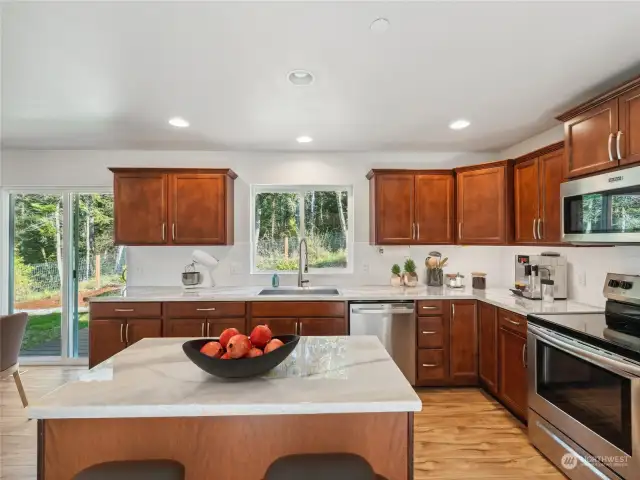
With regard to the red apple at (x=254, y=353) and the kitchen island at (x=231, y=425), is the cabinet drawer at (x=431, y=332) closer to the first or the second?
the kitchen island at (x=231, y=425)

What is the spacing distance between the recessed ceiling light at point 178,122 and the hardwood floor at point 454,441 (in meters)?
2.59

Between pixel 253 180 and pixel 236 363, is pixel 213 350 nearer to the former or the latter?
pixel 236 363

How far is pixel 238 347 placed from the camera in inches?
49.8

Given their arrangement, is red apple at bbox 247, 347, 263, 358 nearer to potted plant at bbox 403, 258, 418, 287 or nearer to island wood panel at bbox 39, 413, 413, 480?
island wood panel at bbox 39, 413, 413, 480

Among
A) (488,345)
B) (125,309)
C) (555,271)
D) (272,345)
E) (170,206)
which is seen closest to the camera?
(272,345)

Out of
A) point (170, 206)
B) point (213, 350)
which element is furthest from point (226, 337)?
point (170, 206)

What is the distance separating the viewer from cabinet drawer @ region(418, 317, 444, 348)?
3391 mm

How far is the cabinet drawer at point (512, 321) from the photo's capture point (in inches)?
103

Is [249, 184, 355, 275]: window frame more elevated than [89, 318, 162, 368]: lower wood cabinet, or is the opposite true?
[249, 184, 355, 275]: window frame

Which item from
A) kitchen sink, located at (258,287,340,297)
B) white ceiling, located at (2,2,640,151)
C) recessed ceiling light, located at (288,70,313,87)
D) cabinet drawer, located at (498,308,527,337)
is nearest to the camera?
white ceiling, located at (2,2,640,151)

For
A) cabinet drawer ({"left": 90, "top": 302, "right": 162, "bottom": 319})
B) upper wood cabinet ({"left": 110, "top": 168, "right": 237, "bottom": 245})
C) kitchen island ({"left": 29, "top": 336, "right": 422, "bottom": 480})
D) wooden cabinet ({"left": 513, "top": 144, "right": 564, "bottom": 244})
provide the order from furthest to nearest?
upper wood cabinet ({"left": 110, "top": 168, "right": 237, "bottom": 245}), cabinet drawer ({"left": 90, "top": 302, "right": 162, "bottom": 319}), wooden cabinet ({"left": 513, "top": 144, "right": 564, "bottom": 244}), kitchen island ({"left": 29, "top": 336, "right": 422, "bottom": 480})

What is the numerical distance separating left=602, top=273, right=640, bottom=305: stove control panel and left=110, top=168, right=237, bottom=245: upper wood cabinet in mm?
3207

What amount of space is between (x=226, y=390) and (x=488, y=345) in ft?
8.95

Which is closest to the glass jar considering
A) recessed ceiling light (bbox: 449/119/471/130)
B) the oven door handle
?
the oven door handle
